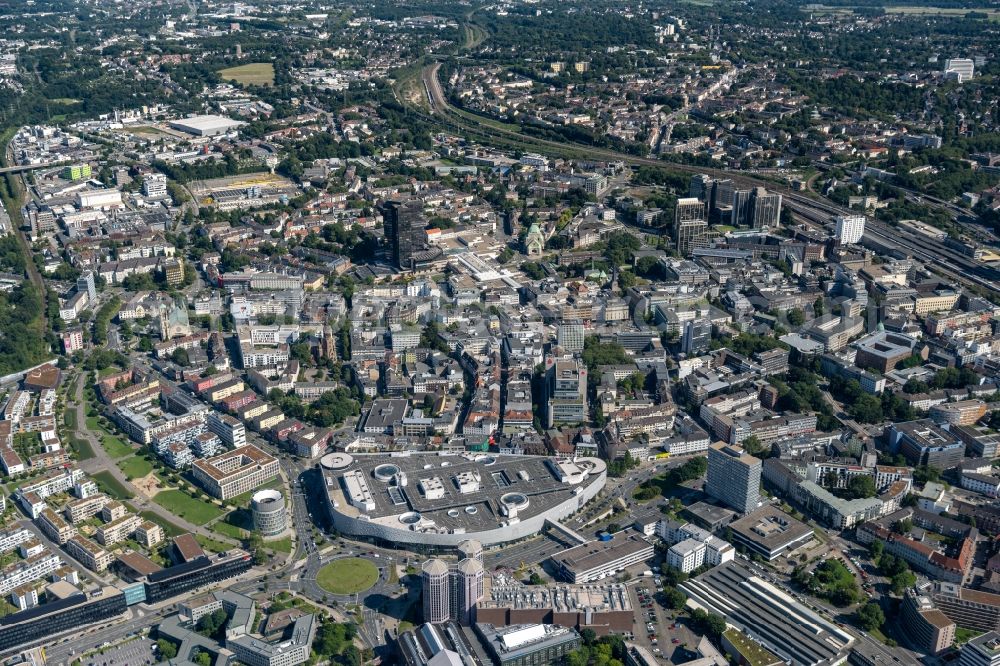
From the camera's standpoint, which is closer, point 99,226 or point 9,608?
point 9,608

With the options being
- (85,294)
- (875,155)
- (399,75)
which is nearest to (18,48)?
(399,75)

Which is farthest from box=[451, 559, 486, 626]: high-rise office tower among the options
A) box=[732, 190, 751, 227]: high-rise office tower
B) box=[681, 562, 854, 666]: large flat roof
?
box=[732, 190, 751, 227]: high-rise office tower

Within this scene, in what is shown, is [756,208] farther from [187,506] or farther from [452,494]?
[187,506]

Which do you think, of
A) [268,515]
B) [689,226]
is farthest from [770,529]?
[689,226]

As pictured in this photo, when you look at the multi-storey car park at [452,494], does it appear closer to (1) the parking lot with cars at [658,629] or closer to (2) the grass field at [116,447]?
(1) the parking lot with cars at [658,629]

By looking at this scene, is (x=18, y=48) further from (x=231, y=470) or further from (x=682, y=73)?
(x=231, y=470)

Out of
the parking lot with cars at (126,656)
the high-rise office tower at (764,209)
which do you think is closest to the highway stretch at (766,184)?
the high-rise office tower at (764,209)
